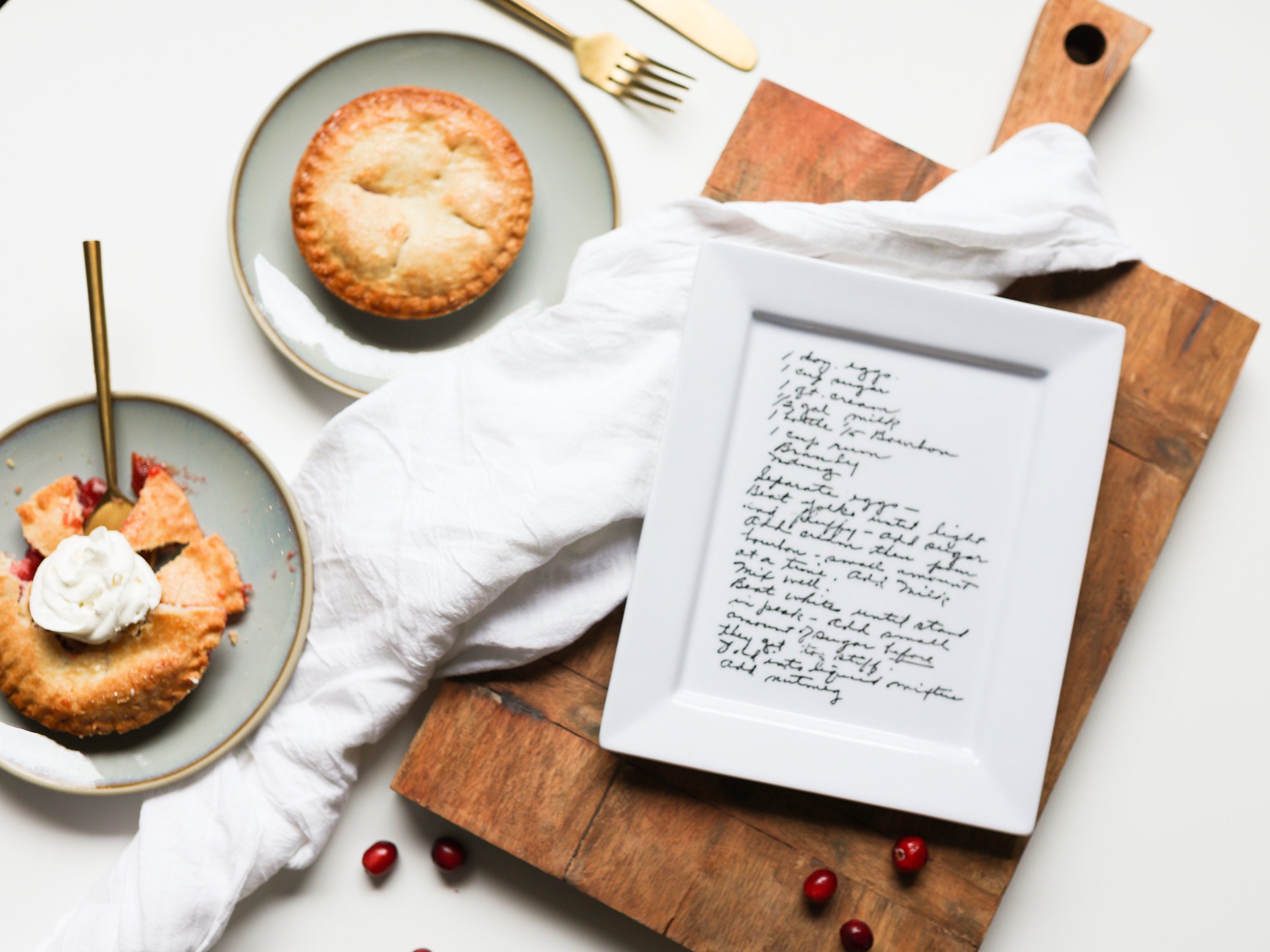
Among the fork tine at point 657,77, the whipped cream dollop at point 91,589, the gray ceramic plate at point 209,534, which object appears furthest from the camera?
the fork tine at point 657,77

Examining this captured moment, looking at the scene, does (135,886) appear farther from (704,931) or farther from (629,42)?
(629,42)

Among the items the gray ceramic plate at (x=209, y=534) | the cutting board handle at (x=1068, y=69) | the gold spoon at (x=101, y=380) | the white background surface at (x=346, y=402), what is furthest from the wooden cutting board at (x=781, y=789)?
the gold spoon at (x=101, y=380)

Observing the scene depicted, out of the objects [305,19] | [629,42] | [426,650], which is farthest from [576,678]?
[305,19]

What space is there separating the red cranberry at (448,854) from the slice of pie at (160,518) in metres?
0.56

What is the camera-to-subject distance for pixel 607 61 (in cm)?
129

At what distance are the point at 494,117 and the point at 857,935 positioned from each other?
1.26 meters

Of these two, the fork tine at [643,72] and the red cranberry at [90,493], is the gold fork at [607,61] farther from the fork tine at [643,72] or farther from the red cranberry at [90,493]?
the red cranberry at [90,493]

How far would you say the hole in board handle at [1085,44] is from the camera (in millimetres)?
1228

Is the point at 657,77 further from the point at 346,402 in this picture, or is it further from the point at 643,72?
the point at 346,402

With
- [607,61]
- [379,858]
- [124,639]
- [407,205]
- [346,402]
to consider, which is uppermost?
[607,61]

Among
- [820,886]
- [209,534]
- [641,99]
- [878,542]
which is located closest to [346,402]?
[209,534]

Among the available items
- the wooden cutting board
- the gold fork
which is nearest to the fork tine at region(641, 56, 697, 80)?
the gold fork

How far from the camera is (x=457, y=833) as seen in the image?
1.24 metres

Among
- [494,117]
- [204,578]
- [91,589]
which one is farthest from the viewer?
[494,117]
